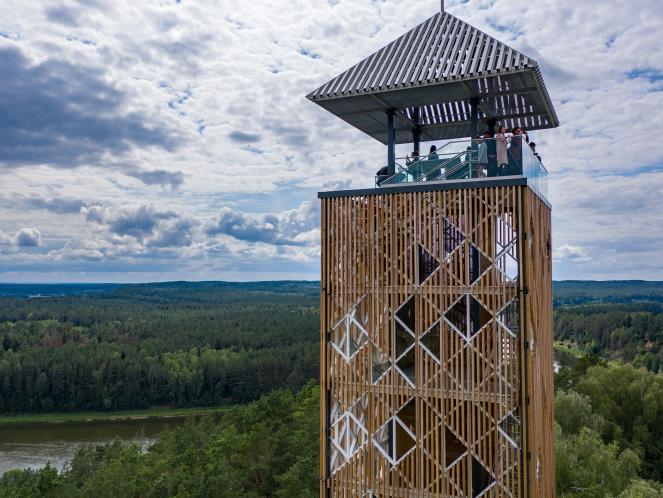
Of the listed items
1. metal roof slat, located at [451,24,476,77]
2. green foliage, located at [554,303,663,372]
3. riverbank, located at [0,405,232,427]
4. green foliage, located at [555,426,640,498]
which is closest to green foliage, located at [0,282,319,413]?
riverbank, located at [0,405,232,427]

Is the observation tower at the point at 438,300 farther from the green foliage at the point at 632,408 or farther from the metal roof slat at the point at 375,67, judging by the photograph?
the green foliage at the point at 632,408

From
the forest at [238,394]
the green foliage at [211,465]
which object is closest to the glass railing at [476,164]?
the forest at [238,394]

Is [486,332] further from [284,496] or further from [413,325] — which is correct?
[284,496]

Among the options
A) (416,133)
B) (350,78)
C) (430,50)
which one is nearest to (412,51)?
(430,50)

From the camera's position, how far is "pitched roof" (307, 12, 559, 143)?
9.75 m

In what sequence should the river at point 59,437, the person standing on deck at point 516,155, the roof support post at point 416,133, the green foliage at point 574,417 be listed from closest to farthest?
the person standing on deck at point 516,155 < the roof support post at point 416,133 < the green foliage at point 574,417 < the river at point 59,437

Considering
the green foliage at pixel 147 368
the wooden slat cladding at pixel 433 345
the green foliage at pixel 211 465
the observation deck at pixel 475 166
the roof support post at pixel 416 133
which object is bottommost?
the green foliage at pixel 147 368

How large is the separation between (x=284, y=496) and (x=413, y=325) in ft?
46.6

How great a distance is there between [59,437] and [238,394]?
21.2 metres

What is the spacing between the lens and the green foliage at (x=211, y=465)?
20.1m

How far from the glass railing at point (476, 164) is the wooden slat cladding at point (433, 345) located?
50 centimetres

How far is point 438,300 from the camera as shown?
970 centimetres

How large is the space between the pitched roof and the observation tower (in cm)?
4

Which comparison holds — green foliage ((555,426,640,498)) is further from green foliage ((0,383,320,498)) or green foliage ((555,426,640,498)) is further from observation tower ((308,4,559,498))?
green foliage ((0,383,320,498))
